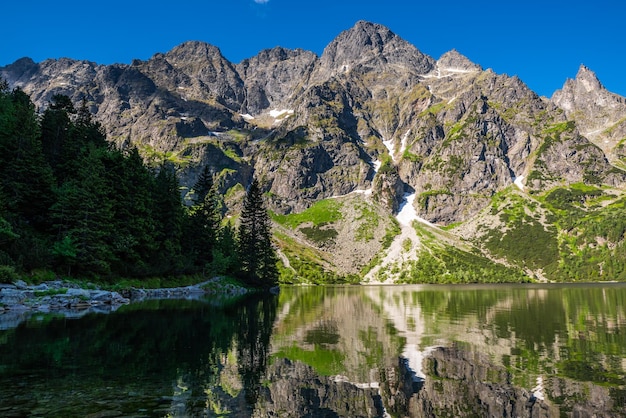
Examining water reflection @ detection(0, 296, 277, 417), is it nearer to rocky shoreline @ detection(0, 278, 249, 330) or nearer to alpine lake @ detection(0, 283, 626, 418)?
alpine lake @ detection(0, 283, 626, 418)

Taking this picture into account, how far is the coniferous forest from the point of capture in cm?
5306

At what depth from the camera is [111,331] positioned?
29.5m

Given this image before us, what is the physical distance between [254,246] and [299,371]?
91688mm

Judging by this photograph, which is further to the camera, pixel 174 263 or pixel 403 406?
pixel 174 263

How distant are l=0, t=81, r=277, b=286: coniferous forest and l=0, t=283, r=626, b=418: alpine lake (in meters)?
21.6

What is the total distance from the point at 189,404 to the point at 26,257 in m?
43.8

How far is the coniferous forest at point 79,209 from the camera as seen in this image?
5306 cm

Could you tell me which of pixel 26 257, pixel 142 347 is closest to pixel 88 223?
pixel 26 257

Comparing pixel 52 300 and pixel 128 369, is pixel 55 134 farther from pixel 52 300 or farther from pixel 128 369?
pixel 128 369

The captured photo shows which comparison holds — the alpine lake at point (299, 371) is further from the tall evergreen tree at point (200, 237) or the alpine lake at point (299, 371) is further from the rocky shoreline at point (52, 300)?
the tall evergreen tree at point (200, 237)

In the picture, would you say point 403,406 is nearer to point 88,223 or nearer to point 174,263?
point 88,223

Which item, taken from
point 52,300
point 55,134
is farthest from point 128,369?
point 55,134

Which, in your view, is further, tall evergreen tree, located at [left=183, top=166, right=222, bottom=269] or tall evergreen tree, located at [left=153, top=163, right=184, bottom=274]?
tall evergreen tree, located at [left=183, top=166, right=222, bottom=269]

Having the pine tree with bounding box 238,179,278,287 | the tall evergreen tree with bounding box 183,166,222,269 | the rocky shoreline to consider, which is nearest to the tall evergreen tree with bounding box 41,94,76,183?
the tall evergreen tree with bounding box 183,166,222,269
